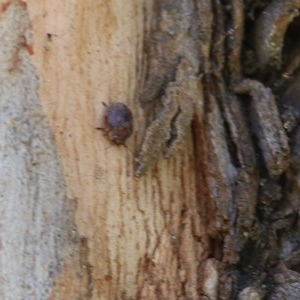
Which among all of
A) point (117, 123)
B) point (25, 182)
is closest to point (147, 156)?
point (117, 123)

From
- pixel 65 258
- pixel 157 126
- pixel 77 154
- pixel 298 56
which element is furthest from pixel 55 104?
pixel 298 56

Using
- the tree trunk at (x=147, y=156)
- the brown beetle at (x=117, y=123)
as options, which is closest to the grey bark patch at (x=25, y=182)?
the tree trunk at (x=147, y=156)

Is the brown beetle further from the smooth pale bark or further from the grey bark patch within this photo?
the grey bark patch

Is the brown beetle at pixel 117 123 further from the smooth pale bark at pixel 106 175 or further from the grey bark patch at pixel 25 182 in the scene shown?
the grey bark patch at pixel 25 182

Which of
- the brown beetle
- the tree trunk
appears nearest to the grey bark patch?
the tree trunk

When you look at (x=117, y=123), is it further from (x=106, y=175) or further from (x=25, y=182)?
(x=25, y=182)

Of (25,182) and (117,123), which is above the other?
A: (117,123)
